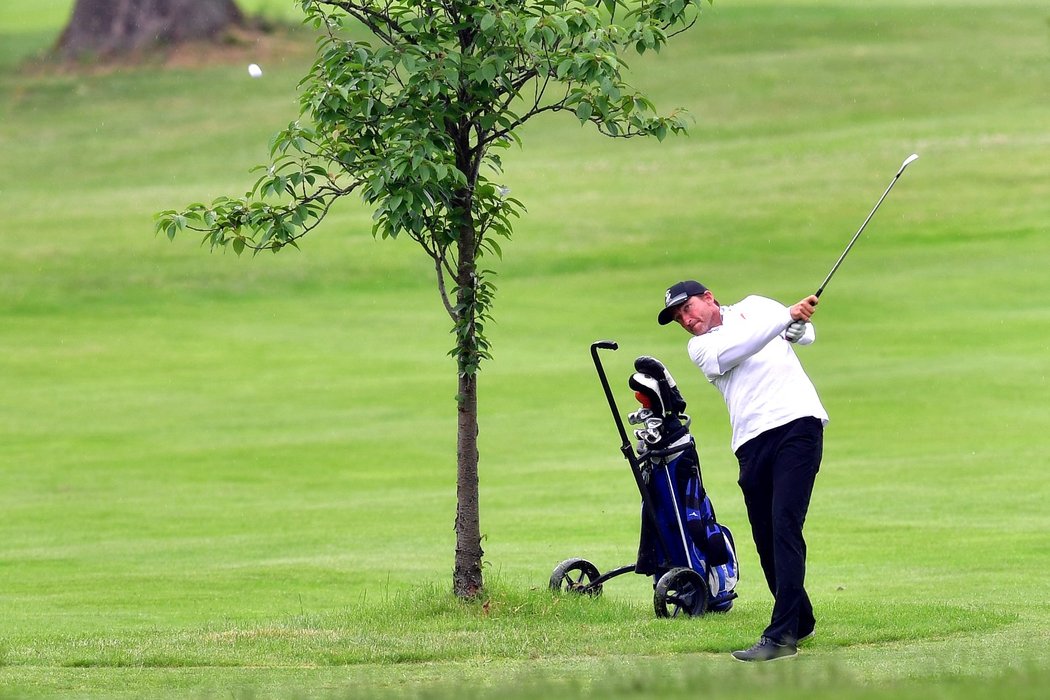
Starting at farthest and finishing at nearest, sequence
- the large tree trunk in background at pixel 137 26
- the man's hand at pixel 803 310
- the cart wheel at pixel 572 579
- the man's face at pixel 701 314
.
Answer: the large tree trunk in background at pixel 137 26 < the cart wheel at pixel 572 579 < the man's face at pixel 701 314 < the man's hand at pixel 803 310

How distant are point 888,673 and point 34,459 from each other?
18034 millimetres

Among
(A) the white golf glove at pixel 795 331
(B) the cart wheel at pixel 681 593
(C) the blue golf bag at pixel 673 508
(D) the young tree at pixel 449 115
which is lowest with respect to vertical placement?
(B) the cart wheel at pixel 681 593

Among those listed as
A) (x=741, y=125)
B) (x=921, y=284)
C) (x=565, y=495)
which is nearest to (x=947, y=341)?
(x=921, y=284)

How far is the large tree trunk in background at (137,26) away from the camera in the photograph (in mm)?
74119

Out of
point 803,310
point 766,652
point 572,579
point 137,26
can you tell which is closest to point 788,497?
point 766,652

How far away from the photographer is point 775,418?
9758mm

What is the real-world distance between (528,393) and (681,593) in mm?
17586

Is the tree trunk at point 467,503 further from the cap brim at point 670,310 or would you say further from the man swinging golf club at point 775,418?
the man swinging golf club at point 775,418

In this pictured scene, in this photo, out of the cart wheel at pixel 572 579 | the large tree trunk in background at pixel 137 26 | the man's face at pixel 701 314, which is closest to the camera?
the man's face at pixel 701 314

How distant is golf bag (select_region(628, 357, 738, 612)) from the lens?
11.2 metres

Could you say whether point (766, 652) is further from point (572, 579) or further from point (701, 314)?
point (572, 579)

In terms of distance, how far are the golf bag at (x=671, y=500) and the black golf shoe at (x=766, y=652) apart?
5.63 feet

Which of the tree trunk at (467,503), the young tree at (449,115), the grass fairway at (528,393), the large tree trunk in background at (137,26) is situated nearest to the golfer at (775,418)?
the grass fairway at (528,393)

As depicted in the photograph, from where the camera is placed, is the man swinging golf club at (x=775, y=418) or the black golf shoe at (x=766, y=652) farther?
the man swinging golf club at (x=775, y=418)
